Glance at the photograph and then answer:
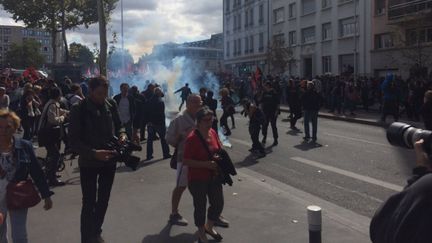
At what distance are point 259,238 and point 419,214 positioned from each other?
368cm

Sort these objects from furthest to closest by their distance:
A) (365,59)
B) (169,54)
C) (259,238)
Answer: (169,54) < (365,59) < (259,238)

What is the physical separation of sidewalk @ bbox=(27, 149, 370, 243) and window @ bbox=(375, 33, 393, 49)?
29706 mm

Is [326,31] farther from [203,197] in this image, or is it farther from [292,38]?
[203,197]

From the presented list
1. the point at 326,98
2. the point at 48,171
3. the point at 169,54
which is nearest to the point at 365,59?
the point at 326,98

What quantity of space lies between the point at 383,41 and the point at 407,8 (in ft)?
13.1

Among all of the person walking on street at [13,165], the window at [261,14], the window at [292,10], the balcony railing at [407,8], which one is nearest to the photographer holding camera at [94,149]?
the person walking on street at [13,165]

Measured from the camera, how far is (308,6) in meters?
47.6

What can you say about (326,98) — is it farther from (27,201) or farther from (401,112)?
(27,201)

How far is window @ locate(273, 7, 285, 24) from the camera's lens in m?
52.9

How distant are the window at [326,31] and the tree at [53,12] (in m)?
19.0

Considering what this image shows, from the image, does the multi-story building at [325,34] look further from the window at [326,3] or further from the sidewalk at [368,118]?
the sidewalk at [368,118]

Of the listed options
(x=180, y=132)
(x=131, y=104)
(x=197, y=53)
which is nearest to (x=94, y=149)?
(x=180, y=132)

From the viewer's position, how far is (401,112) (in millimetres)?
21047

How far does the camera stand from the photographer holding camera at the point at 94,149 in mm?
4965
